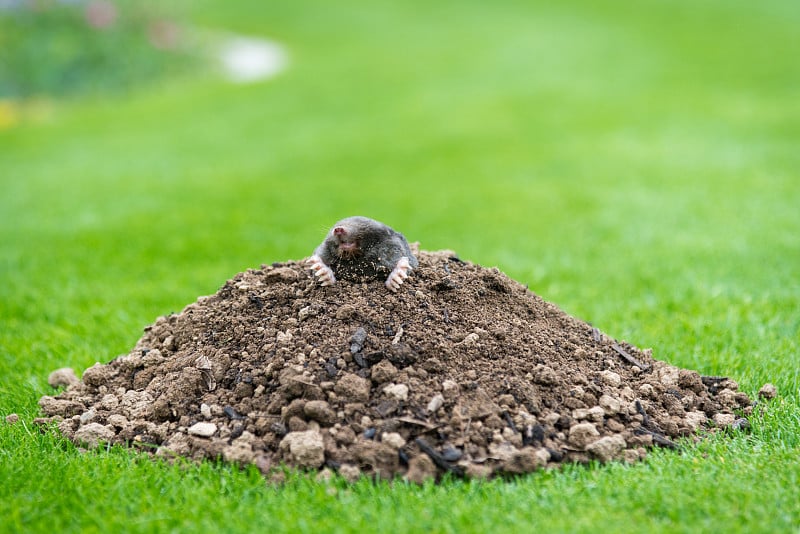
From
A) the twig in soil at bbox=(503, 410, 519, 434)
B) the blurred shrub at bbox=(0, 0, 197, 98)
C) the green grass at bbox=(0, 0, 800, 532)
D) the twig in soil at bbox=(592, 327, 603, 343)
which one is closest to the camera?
the green grass at bbox=(0, 0, 800, 532)

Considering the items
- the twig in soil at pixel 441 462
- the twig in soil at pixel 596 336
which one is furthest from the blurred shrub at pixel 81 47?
the twig in soil at pixel 441 462

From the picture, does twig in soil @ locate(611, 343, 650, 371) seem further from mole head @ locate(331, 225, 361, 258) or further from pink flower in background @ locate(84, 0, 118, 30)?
pink flower in background @ locate(84, 0, 118, 30)

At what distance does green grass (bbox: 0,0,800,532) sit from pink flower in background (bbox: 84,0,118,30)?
1752 millimetres

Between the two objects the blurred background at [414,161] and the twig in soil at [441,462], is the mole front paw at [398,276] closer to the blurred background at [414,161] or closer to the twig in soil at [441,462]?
the twig in soil at [441,462]

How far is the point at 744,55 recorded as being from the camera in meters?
16.9

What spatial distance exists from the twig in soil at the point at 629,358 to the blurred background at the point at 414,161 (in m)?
0.53

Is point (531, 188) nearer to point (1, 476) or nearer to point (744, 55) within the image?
point (1, 476)

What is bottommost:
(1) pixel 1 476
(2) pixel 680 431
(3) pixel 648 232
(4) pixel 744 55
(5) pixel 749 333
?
(1) pixel 1 476

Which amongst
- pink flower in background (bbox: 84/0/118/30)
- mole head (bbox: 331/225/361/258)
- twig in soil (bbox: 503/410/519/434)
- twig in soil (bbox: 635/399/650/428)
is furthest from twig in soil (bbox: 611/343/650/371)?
pink flower in background (bbox: 84/0/118/30)

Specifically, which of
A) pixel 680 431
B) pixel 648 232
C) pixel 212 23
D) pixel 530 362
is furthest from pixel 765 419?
pixel 212 23

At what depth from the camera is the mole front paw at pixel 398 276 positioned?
3859 mm

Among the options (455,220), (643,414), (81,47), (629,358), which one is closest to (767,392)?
(629,358)

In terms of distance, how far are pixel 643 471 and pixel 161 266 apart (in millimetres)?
4629

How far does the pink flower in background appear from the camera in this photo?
16.6 m
